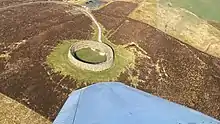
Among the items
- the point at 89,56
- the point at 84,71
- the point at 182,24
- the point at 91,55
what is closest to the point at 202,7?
the point at 182,24

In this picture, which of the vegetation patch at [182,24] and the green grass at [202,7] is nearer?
the vegetation patch at [182,24]

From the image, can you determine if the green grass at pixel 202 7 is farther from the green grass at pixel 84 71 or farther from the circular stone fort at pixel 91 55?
the circular stone fort at pixel 91 55

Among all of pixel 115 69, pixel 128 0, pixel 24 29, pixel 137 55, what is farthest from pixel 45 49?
pixel 128 0

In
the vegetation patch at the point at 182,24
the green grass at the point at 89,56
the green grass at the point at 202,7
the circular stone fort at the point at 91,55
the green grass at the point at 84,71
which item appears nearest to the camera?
the green grass at the point at 84,71

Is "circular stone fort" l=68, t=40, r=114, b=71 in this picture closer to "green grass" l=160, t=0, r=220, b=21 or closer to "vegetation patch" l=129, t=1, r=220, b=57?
"vegetation patch" l=129, t=1, r=220, b=57

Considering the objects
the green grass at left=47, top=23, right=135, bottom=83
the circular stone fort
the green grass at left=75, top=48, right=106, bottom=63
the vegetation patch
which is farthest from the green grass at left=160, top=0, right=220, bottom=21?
the green grass at left=75, top=48, right=106, bottom=63

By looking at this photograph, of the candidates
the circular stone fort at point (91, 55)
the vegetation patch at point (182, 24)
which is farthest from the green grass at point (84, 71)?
the vegetation patch at point (182, 24)

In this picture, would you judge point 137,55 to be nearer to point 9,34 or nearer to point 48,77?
point 48,77

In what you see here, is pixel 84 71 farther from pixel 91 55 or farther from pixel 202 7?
pixel 202 7
